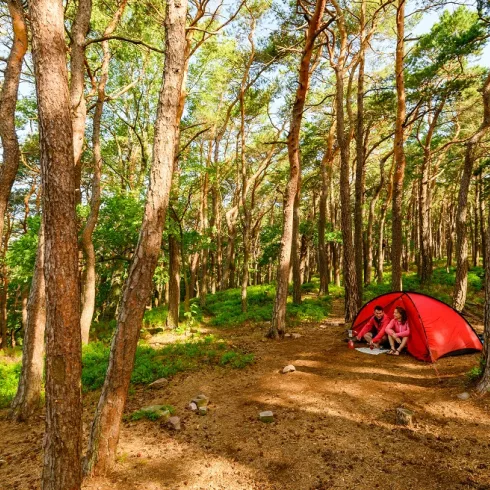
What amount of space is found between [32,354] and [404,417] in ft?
22.7

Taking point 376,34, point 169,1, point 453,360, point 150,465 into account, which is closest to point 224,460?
point 150,465

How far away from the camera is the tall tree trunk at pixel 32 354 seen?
6273mm

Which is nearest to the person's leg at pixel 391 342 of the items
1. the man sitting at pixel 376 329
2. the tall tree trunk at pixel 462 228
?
the man sitting at pixel 376 329

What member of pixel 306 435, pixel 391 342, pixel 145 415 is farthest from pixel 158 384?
pixel 391 342

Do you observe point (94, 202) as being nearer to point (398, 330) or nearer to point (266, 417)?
point (266, 417)

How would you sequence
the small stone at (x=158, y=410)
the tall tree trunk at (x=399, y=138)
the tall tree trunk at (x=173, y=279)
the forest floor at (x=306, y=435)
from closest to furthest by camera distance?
the forest floor at (x=306, y=435)
the small stone at (x=158, y=410)
the tall tree trunk at (x=399, y=138)
the tall tree trunk at (x=173, y=279)

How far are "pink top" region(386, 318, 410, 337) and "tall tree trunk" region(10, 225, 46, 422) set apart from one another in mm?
8173

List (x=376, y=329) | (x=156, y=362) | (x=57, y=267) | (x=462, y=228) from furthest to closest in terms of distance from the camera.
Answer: (x=462, y=228) < (x=376, y=329) < (x=156, y=362) < (x=57, y=267)

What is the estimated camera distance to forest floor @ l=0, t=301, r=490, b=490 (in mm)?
3928

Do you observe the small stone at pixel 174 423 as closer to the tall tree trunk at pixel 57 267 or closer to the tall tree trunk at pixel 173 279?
the tall tree trunk at pixel 57 267

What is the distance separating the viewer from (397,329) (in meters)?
8.40

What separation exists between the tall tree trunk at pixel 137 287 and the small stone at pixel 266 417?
2342mm

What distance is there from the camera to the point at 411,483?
366 centimetres

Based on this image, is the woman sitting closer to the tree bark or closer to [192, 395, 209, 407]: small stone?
[192, 395, 209, 407]: small stone
